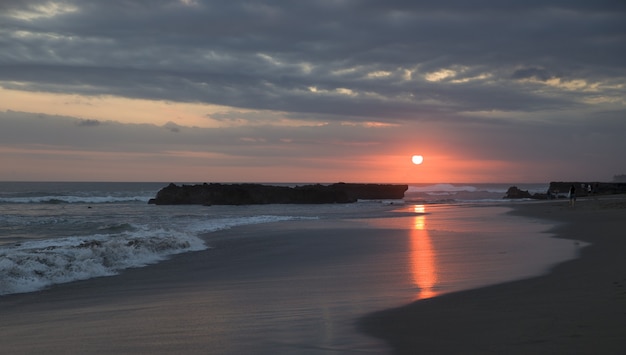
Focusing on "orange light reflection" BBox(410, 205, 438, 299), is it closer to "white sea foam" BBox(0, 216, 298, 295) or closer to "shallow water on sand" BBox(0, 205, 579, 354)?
"shallow water on sand" BBox(0, 205, 579, 354)

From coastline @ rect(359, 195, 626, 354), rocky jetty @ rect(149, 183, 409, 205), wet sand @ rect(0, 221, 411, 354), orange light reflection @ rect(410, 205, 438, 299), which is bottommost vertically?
wet sand @ rect(0, 221, 411, 354)

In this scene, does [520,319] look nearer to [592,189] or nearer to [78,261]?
[78,261]

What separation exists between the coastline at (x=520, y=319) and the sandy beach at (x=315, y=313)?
12 mm

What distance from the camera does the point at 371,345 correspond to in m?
5.88

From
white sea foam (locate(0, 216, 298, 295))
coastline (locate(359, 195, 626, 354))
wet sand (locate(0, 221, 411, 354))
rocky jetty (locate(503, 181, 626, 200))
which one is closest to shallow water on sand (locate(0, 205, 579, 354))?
wet sand (locate(0, 221, 411, 354))

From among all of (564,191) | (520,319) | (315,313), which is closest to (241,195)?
(564,191)

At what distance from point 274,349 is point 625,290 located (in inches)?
195

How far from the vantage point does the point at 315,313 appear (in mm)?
7473

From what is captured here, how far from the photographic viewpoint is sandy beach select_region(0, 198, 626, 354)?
19.2 ft

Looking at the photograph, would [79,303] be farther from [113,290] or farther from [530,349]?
[530,349]

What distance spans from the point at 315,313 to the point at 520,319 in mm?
2435

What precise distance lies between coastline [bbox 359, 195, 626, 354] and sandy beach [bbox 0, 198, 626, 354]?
0.01m

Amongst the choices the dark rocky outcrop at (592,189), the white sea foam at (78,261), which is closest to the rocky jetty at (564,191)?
the dark rocky outcrop at (592,189)

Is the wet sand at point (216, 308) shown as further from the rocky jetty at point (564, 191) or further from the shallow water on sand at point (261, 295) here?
the rocky jetty at point (564, 191)
